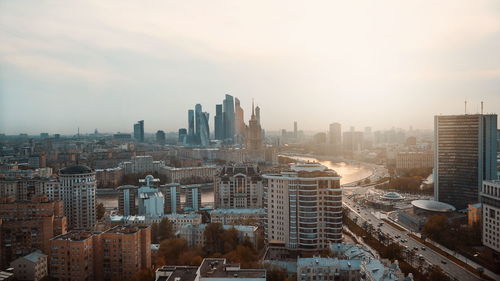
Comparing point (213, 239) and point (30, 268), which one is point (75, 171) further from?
point (30, 268)

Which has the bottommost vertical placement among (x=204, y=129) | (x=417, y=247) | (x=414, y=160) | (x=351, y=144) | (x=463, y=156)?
(x=417, y=247)

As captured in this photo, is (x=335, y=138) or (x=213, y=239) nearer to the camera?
(x=213, y=239)

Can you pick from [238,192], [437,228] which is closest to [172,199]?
[238,192]

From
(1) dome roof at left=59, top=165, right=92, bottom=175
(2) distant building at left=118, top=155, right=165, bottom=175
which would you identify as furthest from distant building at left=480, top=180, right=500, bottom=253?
(2) distant building at left=118, top=155, right=165, bottom=175

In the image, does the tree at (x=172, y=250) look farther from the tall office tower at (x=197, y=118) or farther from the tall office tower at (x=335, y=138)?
the tall office tower at (x=197, y=118)

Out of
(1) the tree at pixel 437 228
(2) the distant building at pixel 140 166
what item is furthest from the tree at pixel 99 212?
(2) the distant building at pixel 140 166

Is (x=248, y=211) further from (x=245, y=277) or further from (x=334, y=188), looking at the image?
(x=245, y=277)

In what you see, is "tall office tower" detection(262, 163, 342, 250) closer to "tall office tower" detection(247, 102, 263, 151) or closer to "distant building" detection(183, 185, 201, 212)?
"distant building" detection(183, 185, 201, 212)

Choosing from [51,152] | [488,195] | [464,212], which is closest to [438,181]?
[464,212]
